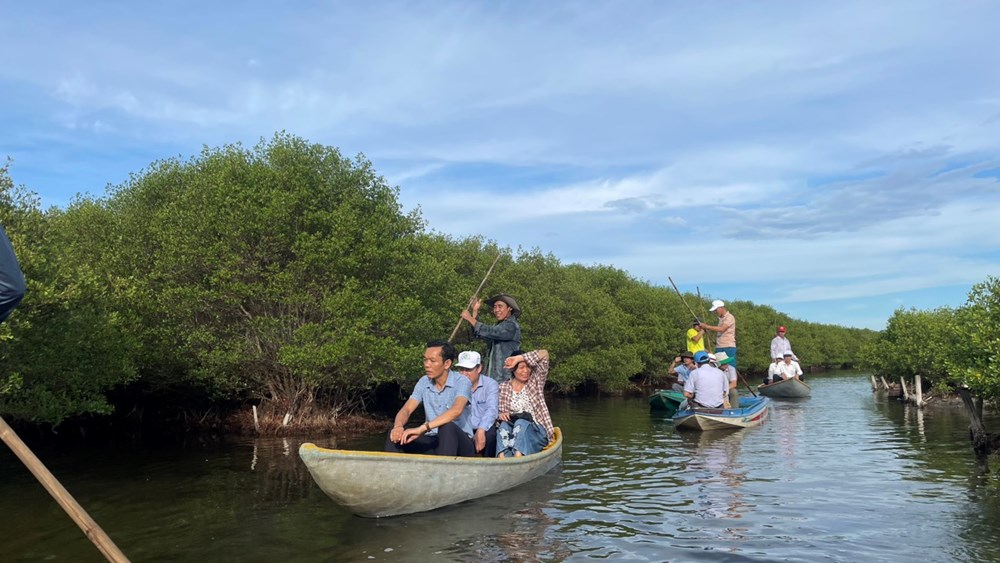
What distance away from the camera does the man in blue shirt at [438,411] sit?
30.7ft

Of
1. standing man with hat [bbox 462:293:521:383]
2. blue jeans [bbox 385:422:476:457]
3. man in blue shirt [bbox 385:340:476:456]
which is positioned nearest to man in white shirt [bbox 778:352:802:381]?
standing man with hat [bbox 462:293:521:383]

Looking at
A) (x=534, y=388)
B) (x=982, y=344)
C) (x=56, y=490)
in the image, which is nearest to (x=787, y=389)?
(x=982, y=344)

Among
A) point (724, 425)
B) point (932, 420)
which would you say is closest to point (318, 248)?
point (724, 425)

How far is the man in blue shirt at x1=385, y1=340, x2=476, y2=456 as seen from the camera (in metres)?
9.37

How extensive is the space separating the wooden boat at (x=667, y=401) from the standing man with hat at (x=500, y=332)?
13.2 metres

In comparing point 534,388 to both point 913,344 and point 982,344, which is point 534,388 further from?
point 913,344

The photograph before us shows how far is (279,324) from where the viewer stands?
68.5 ft

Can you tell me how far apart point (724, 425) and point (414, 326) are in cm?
1008

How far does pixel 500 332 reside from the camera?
12562 millimetres

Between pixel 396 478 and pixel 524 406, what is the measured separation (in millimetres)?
3923

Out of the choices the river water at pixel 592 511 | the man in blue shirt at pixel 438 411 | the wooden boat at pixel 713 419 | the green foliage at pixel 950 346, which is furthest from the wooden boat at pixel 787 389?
the man in blue shirt at pixel 438 411

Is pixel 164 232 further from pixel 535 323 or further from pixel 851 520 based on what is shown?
pixel 535 323

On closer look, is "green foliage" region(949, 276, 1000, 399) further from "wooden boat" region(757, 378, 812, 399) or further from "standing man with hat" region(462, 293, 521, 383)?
"wooden boat" region(757, 378, 812, 399)

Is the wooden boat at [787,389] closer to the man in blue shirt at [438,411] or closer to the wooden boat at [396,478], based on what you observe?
the wooden boat at [396,478]
